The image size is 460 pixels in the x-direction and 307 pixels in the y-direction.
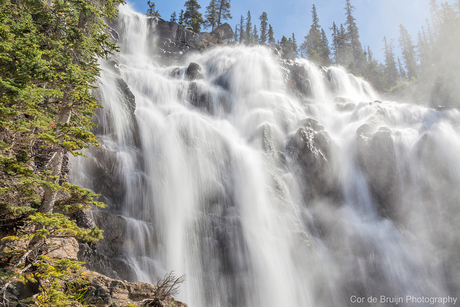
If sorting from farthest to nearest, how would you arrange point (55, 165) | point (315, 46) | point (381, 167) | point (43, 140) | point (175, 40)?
1. point (315, 46)
2. point (175, 40)
3. point (381, 167)
4. point (55, 165)
5. point (43, 140)

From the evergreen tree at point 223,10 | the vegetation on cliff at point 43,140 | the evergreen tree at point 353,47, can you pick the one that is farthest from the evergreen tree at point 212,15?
the vegetation on cliff at point 43,140

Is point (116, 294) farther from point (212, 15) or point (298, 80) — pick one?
point (212, 15)

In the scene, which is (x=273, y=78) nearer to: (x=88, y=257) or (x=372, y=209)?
(x=372, y=209)

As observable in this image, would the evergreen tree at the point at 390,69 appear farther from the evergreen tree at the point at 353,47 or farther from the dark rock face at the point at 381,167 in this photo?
the dark rock face at the point at 381,167

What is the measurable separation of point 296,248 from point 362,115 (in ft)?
51.1

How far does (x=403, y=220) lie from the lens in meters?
16.3

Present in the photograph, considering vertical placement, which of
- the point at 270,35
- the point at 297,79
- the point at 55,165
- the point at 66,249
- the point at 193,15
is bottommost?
the point at 66,249

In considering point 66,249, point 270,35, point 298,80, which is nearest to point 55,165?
point 66,249

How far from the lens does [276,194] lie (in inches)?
570

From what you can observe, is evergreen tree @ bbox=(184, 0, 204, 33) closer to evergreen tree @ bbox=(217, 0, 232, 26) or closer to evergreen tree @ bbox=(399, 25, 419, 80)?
evergreen tree @ bbox=(217, 0, 232, 26)

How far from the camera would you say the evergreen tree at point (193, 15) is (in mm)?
40250

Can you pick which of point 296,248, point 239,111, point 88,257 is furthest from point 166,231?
point 239,111

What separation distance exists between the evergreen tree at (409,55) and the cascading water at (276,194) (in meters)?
33.9

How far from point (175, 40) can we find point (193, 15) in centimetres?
922
